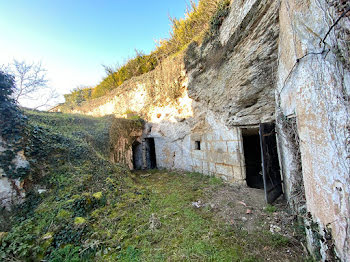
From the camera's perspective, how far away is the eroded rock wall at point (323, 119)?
1.25m

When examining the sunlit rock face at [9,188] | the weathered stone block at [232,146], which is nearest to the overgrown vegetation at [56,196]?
the sunlit rock face at [9,188]

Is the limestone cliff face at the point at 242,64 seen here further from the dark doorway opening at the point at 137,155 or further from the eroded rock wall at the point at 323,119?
the dark doorway opening at the point at 137,155

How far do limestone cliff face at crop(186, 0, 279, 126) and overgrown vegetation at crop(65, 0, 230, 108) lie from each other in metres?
0.47

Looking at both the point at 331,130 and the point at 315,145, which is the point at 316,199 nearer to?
the point at 315,145

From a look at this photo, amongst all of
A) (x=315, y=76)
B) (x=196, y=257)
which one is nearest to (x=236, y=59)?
(x=315, y=76)

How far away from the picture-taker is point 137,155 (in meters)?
9.00

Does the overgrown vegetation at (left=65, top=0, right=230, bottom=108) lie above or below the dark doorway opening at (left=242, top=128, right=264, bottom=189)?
above

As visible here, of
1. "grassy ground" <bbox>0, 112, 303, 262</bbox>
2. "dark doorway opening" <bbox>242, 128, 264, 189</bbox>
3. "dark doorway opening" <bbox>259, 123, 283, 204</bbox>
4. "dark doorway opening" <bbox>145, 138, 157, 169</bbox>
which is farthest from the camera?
"dark doorway opening" <bbox>145, 138, 157, 169</bbox>

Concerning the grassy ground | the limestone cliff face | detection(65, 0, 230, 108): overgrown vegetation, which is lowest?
the grassy ground

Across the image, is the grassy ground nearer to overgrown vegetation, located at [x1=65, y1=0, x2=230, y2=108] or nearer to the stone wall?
the stone wall

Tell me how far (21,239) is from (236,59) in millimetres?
5971

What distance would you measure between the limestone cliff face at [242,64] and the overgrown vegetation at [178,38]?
0.47 meters

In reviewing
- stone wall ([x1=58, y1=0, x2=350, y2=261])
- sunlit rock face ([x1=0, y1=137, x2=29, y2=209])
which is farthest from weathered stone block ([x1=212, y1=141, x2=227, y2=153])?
sunlit rock face ([x1=0, y1=137, x2=29, y2=209])

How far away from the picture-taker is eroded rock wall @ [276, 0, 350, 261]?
125cm
